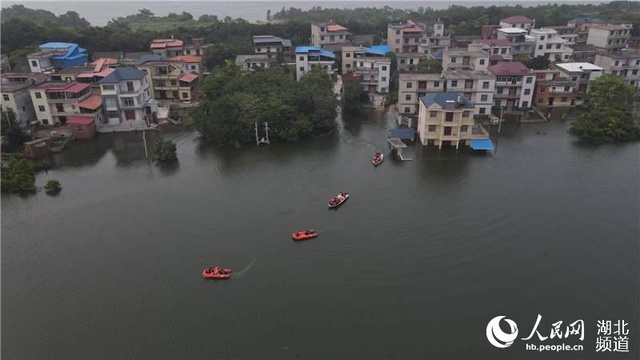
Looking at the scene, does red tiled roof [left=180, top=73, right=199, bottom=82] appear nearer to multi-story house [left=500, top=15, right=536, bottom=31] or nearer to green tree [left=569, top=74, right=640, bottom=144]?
green tree [left=569, top=74, right=640, bottom=144]

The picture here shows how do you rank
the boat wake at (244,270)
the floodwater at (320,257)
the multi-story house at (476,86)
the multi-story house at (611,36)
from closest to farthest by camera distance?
the floodwater at (320,257) < the boat wake at (244,270) < the multi-story house at (476,86) < the multi-story house at (611,36)

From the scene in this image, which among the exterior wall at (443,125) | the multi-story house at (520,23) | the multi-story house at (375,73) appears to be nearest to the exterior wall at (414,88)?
the multi-story house at (375,73)

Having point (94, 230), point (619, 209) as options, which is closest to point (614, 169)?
point (619, 209)

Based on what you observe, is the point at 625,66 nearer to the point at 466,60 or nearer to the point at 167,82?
the point at 466,60

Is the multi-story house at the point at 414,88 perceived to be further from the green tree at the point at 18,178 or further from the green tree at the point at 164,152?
the green tree at the point at 18,178

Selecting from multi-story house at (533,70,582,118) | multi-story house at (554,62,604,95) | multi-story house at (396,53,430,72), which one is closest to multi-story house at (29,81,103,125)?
multi-story house at (396,53,430,72)

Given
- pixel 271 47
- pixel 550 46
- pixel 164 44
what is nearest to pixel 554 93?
pixel 550 46
